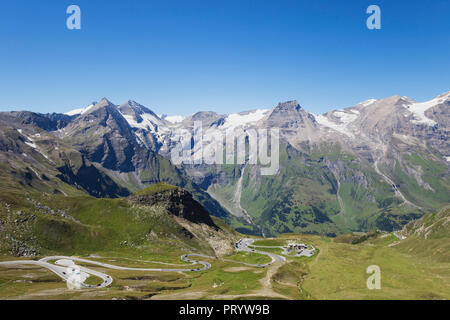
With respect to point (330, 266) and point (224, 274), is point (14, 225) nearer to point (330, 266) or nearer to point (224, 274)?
point (224, 274)
